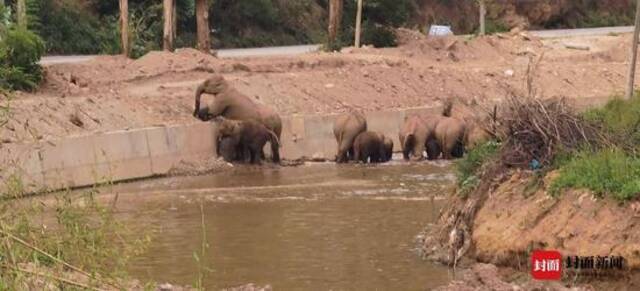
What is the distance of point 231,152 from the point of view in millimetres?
28281

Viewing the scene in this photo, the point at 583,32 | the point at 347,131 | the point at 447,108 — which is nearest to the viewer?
the point at 347,131

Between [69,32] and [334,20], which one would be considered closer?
[334,20]

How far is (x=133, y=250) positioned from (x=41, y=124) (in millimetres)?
15331

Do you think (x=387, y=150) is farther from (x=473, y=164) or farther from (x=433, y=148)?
(x=473, y=164)

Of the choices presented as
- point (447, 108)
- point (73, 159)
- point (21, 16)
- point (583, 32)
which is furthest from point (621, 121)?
point (583, 32)

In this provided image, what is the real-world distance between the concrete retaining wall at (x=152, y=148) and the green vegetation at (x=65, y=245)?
408 inches

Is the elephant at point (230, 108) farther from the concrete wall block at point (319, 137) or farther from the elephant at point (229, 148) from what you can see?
the concrete wall block at point (319, 137)

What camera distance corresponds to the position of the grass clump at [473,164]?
16250 millimetres

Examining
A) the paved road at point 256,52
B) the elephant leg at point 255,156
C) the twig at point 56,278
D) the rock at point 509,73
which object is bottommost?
the elephant leg at point 255,156

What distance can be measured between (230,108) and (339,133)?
8.00ft

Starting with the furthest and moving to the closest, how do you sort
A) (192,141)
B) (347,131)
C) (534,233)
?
(347,131), (192,141), (534,233)

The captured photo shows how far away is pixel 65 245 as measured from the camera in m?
10.3

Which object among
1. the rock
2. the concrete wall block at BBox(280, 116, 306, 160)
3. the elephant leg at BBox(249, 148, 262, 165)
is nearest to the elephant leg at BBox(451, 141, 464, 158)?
the concrete wall block at BBox(280, 116, 306, 160)

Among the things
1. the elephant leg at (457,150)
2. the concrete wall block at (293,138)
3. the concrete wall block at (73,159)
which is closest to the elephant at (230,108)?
the concrete wall block at (293,138)
